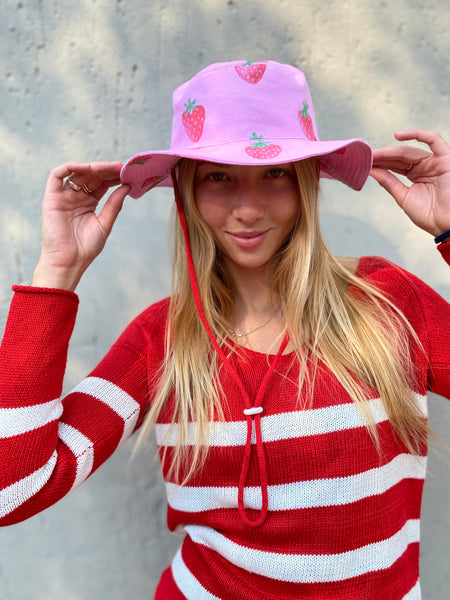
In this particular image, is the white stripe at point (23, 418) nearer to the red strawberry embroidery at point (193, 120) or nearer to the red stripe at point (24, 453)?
the red stripe at point (24, 453)

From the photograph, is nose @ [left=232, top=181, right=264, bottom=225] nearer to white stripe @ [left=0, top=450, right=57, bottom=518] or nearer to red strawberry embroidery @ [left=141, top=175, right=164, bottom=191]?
red strawberry embroidery @ [left=141, top=175, right=164, bottom=191]

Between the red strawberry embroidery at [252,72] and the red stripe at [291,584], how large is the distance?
1113 mm

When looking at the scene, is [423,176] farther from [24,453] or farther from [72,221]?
[24,453]

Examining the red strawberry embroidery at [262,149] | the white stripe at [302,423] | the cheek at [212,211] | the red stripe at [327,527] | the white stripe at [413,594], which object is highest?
the red strawberry embroidery at [262,149]

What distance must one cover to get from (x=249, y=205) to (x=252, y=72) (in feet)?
0.95

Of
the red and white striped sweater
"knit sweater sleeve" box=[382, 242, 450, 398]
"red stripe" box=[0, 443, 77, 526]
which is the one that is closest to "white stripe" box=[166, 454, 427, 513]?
the red and white striped sweater

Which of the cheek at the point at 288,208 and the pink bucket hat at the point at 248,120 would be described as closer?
the pink bucket hat at the point at 248,120

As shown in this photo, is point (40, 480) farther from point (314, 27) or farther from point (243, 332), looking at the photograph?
point (314, 27)

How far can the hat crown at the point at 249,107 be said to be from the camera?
1.26m

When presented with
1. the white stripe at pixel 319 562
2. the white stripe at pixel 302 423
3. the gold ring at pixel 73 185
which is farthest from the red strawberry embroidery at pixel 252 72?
the white stripe at pixel 319 562

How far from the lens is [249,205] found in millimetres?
1302

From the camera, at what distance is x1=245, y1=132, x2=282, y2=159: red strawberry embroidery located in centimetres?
121

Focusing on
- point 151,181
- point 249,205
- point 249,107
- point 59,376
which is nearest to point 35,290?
point 59,376

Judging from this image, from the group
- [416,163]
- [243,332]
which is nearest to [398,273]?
[416,163]
